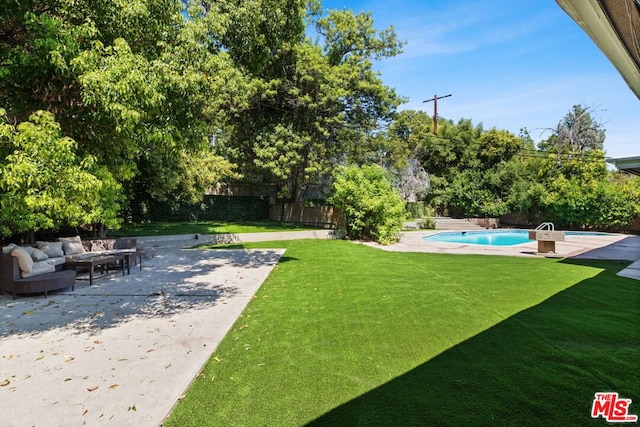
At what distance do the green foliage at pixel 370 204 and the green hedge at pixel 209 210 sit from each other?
407 inches

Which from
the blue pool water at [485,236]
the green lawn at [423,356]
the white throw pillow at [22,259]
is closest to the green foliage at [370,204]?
the blue pool water at [485,236]

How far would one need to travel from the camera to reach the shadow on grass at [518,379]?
280 centimetres

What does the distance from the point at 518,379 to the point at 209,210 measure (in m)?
22.1

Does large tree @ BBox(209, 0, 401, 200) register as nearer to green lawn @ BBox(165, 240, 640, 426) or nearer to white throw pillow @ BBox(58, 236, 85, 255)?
white throw pillow @ BBox(58, 236, 85, 255)

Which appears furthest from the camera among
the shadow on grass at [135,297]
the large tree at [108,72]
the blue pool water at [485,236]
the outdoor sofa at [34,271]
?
the blue pool water at [485,236]

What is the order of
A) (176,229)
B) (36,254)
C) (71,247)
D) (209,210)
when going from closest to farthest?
1. (36,254)
2. (71,247)
3. (176,229)
4. (209,210)

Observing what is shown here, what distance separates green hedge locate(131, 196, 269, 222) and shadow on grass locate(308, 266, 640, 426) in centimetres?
1905

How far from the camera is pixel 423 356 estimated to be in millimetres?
3902

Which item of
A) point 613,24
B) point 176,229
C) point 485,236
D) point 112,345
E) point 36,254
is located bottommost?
point 112,345

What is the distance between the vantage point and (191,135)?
6.87 metres

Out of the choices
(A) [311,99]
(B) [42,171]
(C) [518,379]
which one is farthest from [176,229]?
(C) [518,379]

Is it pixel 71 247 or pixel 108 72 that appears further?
pixel 71 247

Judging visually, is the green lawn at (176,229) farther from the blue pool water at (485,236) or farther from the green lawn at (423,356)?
the green lawn at (423,356)

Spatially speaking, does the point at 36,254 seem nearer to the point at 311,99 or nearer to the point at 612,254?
the point at 311,99
